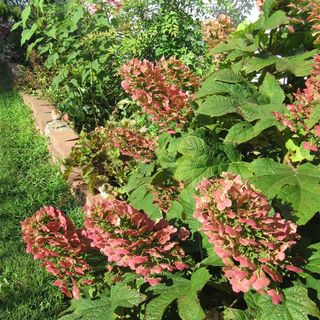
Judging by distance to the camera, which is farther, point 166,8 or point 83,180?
point 166,8

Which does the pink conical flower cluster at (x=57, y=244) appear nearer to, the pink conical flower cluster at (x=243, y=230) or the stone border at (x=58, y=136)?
the pink conical flower cluster at (x=243, y=230)

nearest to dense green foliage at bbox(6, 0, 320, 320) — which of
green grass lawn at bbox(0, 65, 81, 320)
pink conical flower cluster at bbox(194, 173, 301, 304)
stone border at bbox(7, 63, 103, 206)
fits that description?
pink conical flower cluster at bbox(194, 173, 301, 304)

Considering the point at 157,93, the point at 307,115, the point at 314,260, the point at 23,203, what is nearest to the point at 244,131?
the point at 307,115

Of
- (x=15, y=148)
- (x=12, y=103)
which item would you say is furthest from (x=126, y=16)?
(x=12, y=103)

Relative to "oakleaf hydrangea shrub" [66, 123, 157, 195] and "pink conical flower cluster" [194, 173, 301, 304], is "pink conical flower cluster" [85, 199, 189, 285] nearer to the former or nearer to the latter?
"pink conical flower cluster" [194, 173, 301, 304]

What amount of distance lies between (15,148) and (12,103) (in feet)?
6.43

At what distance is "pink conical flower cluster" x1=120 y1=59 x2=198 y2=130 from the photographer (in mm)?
2115

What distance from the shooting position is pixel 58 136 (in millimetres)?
4734

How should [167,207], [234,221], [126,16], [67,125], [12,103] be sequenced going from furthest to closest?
1. [12,103]
2. [67,125]
3. [126,16]
4. [167,207]
5. [234,221]

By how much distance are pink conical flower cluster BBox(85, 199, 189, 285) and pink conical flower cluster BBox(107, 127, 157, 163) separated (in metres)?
1.15

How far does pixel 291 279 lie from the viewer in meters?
1.73

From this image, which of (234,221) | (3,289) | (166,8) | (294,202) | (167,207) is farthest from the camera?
(166,8)

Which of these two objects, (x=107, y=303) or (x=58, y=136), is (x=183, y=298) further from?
(x=58, y=136)

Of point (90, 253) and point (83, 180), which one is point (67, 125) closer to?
point (83, 180)
